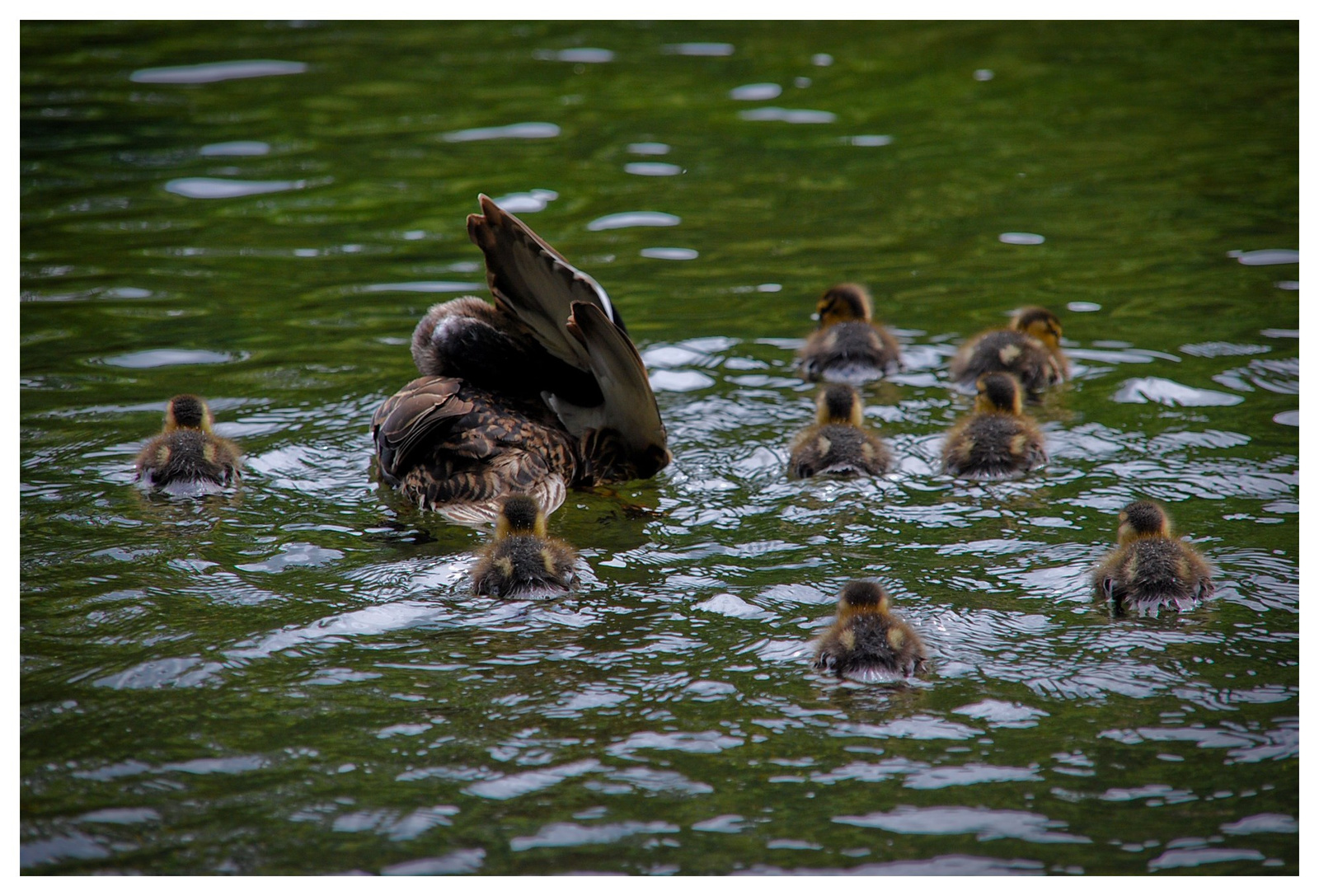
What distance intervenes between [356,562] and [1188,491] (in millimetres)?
3496

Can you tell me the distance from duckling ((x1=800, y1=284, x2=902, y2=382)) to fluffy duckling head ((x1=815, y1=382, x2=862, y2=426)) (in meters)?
0.90

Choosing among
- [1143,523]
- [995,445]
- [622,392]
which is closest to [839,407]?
[995,445]

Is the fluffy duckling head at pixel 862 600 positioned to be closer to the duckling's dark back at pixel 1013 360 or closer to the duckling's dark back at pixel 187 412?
the duckling's dark back at pixel 1013 360

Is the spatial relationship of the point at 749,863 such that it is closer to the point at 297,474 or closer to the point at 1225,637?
the point at 1225,637

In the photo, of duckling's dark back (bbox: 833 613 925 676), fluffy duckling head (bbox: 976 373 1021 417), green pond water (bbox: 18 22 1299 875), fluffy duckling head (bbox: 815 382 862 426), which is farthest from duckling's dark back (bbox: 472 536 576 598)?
fluffy duckling head (bbox: 976 373 1021 417)

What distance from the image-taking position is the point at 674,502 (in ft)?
19.3

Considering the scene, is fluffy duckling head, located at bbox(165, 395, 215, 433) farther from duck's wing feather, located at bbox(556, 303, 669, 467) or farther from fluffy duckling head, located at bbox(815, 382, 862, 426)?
fluffy duckling head, located at bbox(815, 382, 862, 426)

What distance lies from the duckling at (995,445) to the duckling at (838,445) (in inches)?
12.6

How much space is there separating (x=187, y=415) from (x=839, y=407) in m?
3.00

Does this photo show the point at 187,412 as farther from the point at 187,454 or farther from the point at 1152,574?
the point at 1152,574

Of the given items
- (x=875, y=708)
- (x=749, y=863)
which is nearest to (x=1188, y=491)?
(x=875, y=708)

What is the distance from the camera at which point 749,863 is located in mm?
3447

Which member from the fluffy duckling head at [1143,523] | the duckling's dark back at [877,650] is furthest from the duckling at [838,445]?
the duckling's dark back at [877,650]

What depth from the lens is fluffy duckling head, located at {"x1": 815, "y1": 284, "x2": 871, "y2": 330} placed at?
306 inches
